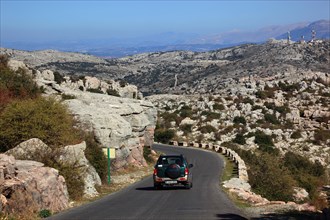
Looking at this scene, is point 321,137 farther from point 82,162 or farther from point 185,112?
point 82,162

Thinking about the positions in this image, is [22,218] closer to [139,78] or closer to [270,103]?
[270,103]

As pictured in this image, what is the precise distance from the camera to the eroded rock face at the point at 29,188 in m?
16.3

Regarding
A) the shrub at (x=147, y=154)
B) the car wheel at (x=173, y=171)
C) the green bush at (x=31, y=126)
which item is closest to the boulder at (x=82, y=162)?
the green bush at (x=31, y=126)

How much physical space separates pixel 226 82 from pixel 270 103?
1626 inches

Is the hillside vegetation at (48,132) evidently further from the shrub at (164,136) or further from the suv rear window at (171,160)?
the shrub at (164,136)

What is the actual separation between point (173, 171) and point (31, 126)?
723cm

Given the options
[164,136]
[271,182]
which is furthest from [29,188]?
[164,136]

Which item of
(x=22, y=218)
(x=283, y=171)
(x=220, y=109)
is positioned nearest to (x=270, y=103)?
(x=220, y=109)

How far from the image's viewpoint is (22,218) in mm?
15375

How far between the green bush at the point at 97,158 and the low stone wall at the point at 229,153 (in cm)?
852

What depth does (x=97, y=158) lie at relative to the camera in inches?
1156

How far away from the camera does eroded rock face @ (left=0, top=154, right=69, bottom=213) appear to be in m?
16.3

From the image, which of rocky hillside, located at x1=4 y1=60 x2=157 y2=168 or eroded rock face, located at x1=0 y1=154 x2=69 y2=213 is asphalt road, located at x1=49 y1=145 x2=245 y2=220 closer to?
eroded rock face, located at x1=0 y1=154 x2=69 y2=213

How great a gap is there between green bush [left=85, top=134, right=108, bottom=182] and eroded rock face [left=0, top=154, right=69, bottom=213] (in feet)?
29.0
